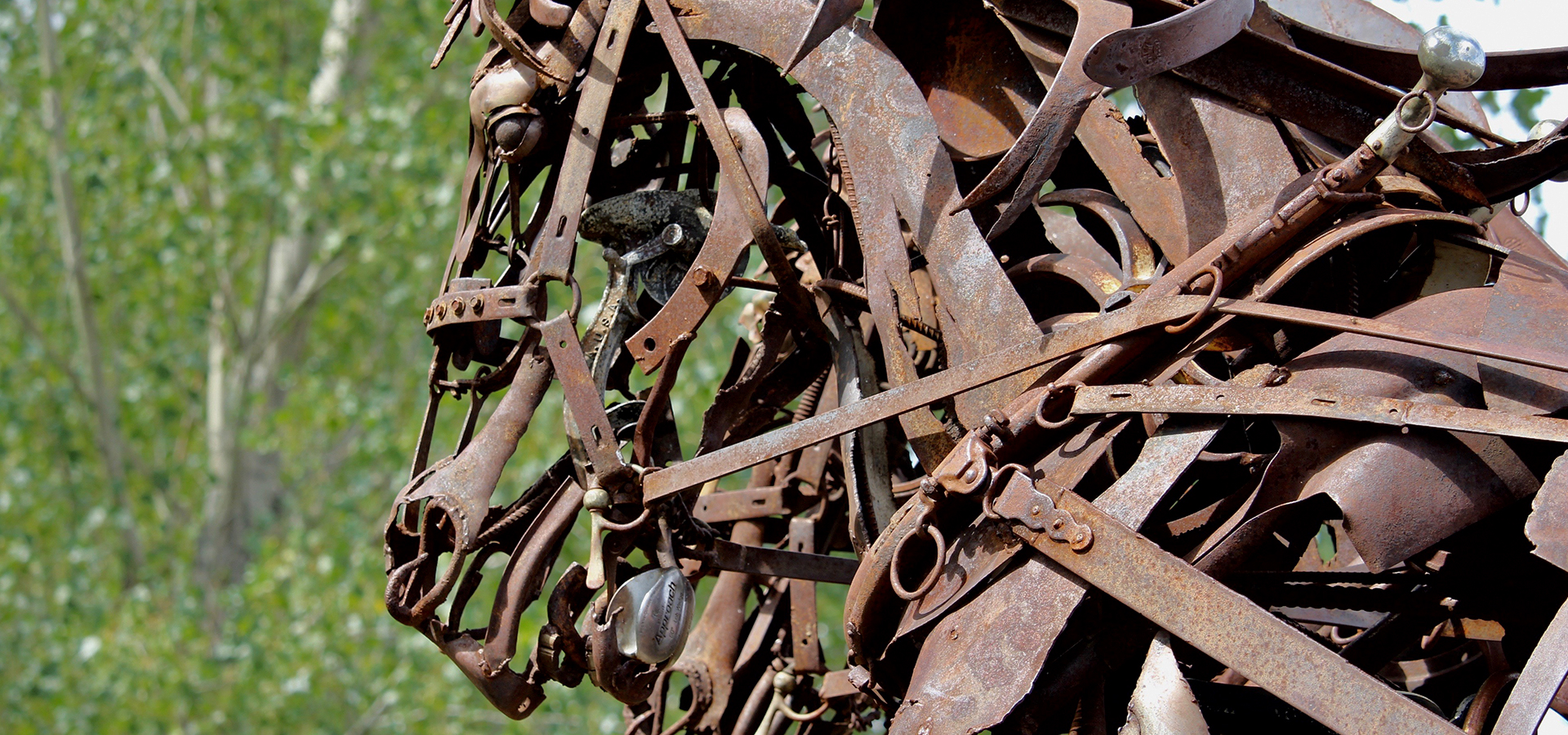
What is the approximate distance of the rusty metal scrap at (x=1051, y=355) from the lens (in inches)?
107

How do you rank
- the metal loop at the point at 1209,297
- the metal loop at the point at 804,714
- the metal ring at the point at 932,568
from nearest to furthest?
the metal loop at the point at 1209,297 < the metal ring at the point at 932,568 < the metal loop at the point at 804,714

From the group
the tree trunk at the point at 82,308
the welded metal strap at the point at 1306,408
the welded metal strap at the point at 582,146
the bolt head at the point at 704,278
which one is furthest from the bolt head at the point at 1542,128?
the tree trunk at the point at 82,308

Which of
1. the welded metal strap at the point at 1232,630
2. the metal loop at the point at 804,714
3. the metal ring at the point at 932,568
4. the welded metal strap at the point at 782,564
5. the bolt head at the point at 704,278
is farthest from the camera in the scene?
the metal loop at the point at 804,714

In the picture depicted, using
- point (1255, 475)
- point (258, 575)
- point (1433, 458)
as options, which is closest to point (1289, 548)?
point (1255, 475)

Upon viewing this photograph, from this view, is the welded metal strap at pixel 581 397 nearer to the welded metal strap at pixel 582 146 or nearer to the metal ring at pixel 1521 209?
the welded metal strap at pixel 582 146

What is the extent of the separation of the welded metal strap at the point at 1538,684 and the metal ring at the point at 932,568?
0.99m

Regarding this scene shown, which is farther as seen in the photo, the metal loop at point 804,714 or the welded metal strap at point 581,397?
the metal loop at point 804,714

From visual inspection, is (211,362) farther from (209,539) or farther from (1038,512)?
(1038,512)

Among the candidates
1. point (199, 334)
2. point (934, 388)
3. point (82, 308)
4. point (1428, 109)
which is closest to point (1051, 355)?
point (934, 388)

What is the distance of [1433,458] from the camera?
2684mm

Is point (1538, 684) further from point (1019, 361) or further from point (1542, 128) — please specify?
point (1542, 128)

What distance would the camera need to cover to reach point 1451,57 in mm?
2688

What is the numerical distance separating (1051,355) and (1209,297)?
315 mm

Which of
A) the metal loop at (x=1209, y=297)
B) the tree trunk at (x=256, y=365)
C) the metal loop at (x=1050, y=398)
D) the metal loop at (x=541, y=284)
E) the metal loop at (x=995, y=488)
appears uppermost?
the tree trunk at (x=256, y=365)
